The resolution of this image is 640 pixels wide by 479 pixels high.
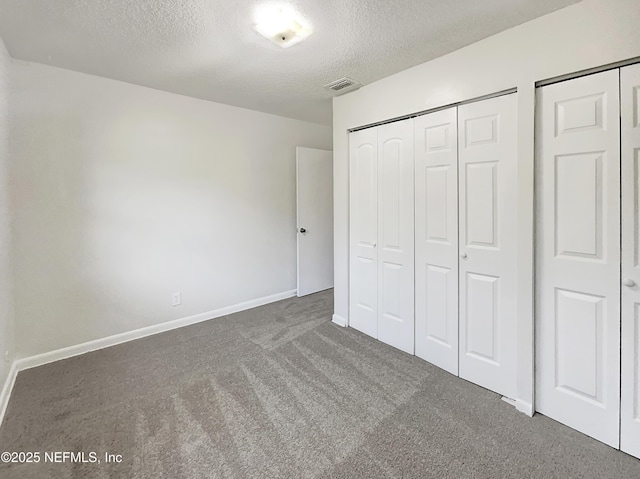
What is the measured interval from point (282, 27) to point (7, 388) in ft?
9.53

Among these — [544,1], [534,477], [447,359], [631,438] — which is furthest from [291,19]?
[631,438]

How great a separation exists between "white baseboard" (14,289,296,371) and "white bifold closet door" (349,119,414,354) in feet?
4.33

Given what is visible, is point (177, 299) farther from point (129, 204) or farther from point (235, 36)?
point (235, 36)

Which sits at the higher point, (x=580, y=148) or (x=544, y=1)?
A: (x=544, y=1)

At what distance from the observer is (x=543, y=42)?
5.60 ft

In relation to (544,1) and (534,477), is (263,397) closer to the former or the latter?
(534,477)

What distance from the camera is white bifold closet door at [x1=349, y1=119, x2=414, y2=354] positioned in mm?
2512

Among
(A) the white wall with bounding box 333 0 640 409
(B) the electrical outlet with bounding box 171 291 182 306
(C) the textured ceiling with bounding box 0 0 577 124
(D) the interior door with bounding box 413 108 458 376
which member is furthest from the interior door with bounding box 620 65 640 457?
(B) the electrical outlet with bounding box 171 291 182 306

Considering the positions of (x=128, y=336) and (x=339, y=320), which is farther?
(x=339, y=320)

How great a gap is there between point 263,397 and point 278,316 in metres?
1.43

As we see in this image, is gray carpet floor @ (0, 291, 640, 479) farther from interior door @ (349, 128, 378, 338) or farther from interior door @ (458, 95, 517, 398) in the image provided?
interior door @ (349, 128, 378, 338)

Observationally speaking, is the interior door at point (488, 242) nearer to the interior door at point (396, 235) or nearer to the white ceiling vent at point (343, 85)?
the interior door at point (396, 235)

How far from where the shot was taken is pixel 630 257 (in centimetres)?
150

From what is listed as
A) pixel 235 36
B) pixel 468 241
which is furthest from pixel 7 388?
pixel 468 241
